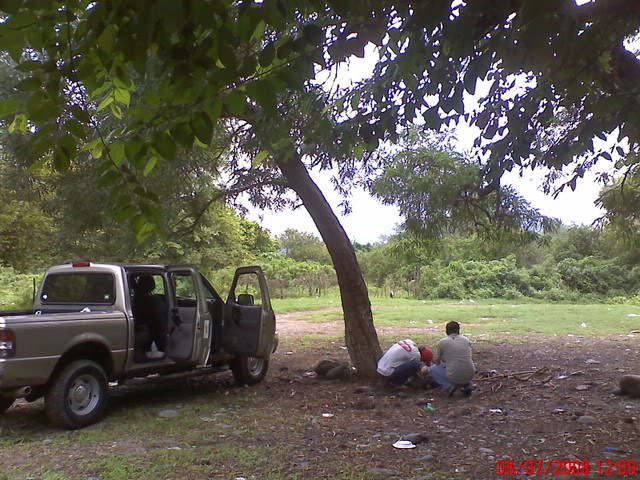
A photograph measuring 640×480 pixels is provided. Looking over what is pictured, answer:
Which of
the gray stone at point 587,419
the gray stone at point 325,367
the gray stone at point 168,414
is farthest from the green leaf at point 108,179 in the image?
the gray stone at point 325,367

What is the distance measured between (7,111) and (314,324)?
51.8ft

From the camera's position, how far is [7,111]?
2.32m

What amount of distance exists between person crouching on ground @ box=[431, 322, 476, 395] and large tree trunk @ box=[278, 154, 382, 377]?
1.36m

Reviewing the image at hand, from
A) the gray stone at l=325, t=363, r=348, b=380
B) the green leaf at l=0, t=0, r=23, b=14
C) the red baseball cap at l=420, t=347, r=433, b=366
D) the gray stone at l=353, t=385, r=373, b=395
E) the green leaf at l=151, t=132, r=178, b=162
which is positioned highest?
the green leaf at l=0, t=0, r=23, b=14

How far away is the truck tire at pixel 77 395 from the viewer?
5.93 metres

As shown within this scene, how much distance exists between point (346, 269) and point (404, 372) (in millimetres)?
1831

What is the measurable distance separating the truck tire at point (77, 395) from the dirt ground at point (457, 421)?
535mm

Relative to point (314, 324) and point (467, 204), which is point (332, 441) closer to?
point (467, 204)

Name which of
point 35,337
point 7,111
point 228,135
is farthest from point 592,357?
point 7,111

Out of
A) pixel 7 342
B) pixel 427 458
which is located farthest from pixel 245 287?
pixel 427 458

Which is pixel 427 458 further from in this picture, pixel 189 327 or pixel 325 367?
pixel 325 367

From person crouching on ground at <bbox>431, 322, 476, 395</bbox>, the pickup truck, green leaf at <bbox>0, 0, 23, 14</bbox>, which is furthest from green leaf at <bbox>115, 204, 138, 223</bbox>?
person crouching on ground at <bbox>431, 322, 476, 395</bbox>
